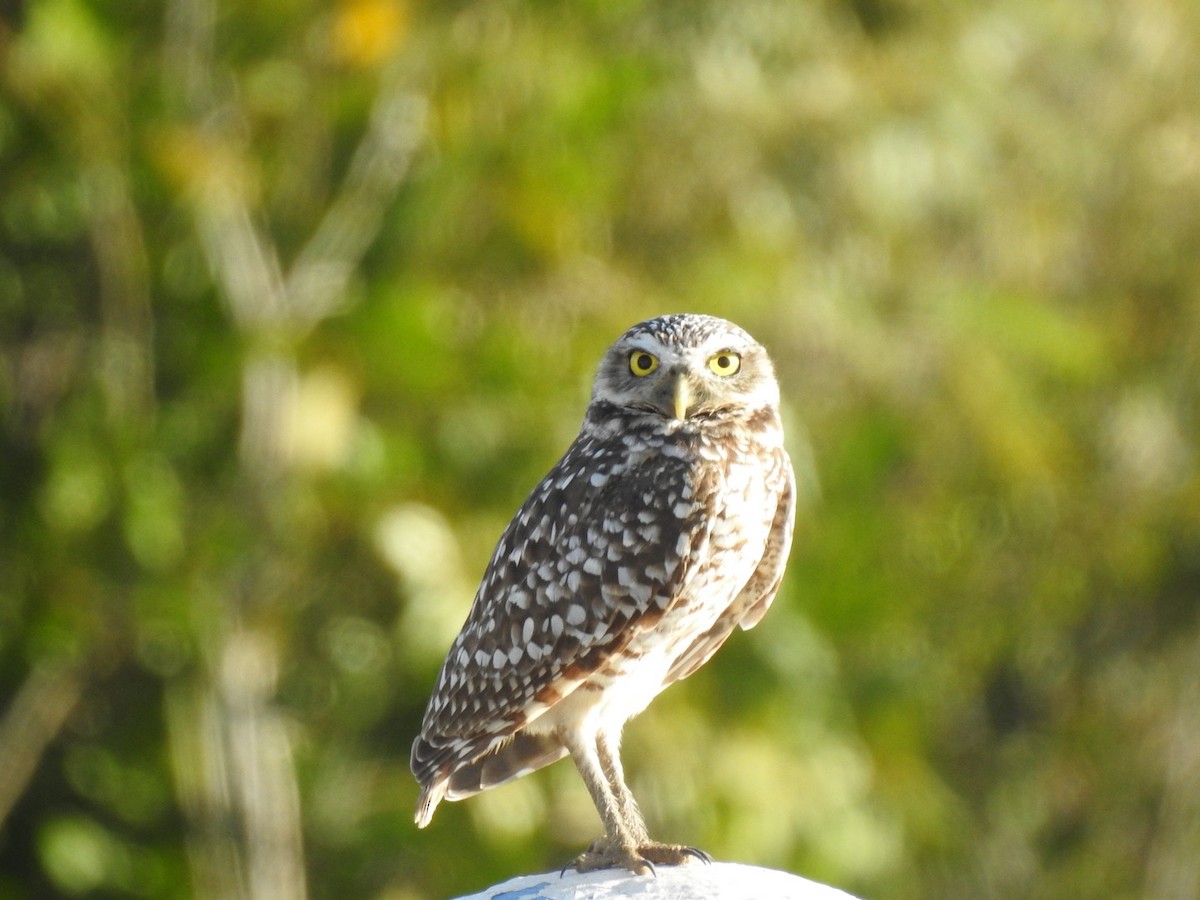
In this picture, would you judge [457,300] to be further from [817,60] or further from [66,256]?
[817,60]

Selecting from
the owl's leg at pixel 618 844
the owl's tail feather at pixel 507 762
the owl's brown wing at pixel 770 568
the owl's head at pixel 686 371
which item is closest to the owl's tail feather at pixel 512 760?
the owl's tail feather at pixel 507 762

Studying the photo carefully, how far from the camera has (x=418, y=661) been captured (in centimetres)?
871

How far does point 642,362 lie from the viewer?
408 centimetres

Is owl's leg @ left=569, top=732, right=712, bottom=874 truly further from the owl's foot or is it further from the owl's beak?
the owl's beak

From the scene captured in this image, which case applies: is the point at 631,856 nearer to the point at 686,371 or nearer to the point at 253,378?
the point at 686,371

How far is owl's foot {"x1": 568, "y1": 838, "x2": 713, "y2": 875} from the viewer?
3971 millimetres

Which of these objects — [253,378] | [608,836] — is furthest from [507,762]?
[253,378]

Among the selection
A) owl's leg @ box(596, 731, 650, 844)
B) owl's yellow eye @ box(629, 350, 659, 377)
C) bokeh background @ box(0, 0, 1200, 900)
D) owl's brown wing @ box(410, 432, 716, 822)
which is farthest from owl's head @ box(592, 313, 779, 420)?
bokeh background @ box(0, 0, 1200, 900)

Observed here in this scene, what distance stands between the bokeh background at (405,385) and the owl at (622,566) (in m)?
3.94

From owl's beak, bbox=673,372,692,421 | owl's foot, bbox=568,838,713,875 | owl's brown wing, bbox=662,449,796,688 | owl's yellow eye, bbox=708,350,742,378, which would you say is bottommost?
owl's foot, bbox=568,838,713,875

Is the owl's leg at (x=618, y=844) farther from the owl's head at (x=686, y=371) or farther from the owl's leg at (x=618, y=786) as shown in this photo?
the owl's head at (x=686, y=371)

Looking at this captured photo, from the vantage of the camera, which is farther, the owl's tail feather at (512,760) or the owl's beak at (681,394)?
the owl's tail feather at (512,760)

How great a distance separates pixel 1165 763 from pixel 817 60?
511 centimetres

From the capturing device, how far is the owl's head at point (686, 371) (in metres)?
4.00
